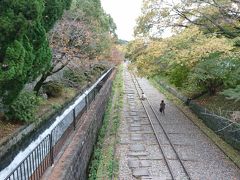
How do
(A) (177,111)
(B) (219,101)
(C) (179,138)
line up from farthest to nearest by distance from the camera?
(A) (177,111)
(B) (219,101)
(C) (179,138)

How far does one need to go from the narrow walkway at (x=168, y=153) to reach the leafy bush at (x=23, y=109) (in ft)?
13.2

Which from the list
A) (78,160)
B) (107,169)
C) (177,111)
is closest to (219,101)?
(177,111)

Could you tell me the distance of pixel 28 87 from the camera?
1897 centimetres

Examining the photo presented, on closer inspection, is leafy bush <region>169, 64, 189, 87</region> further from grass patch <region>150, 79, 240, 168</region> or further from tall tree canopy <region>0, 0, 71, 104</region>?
tall tree canopy <region>0, 0, 71, 104</region>

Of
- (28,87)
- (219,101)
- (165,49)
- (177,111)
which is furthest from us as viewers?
(177,111)

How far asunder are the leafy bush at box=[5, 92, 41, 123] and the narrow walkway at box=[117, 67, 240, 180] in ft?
13.2

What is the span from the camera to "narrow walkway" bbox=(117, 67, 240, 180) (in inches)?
479

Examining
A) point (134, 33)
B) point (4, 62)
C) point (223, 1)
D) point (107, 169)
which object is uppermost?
point (223, 1)

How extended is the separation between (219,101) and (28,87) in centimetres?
1143

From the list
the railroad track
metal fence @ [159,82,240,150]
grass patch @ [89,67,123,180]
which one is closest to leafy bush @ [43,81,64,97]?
grass patch @ [89,67,123,180]

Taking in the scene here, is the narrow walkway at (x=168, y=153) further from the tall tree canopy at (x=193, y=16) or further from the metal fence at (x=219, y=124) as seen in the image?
the tall tree canopy at (x=193, y=16)

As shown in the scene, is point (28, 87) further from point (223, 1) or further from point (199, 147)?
point (223, 1)

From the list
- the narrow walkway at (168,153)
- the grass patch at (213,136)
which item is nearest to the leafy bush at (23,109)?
the narrow walkway at (168,153)

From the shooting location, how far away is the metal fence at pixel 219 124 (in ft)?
48.6
